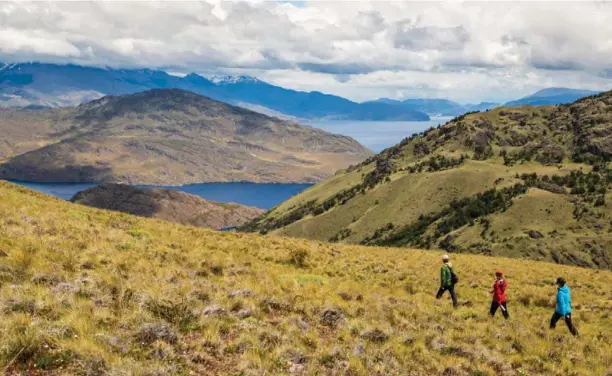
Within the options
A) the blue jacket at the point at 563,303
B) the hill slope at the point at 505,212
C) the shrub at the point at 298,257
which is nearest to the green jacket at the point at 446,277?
the blue jacket at the point at 563,303

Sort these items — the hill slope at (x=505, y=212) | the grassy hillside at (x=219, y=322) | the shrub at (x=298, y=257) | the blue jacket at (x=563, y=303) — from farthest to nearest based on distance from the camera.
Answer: the hill slope at (x=505, y=212) < the shrub at (x=298, y=257) < the blue jacket at (x=563, y=303) < the grassy hillside at (x=219, y=322)

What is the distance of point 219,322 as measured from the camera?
1229cm

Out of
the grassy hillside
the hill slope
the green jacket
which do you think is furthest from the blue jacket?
the hill slope

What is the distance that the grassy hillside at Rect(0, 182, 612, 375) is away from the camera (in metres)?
9.82

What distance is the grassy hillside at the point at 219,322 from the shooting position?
982 centimetres

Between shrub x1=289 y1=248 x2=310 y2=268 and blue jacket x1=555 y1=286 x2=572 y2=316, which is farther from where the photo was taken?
shrub x1=289 y1=248 x2=310 y2=268

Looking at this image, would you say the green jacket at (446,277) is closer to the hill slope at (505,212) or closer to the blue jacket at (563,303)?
the blue jacket at (563,303)

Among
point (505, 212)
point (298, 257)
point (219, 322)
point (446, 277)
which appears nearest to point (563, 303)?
point (446, 277)

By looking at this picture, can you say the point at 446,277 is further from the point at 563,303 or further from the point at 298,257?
the point at 298,257

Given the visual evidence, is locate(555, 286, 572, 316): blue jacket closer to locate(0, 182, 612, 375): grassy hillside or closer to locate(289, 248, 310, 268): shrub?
locate(0, 182, 612, 375): grassy hillside

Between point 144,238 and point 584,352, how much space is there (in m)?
20.4

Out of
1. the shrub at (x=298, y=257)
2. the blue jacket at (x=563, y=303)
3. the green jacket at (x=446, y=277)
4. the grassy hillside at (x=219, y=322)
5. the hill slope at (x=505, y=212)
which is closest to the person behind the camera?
the grassy hillside at (x=219, y=322)

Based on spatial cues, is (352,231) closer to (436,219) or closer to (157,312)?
(436,219)

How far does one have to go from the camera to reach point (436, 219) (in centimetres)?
16325
